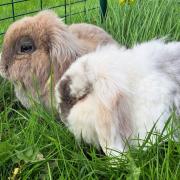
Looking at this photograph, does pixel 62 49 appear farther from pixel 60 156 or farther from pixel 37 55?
pixel 60 156

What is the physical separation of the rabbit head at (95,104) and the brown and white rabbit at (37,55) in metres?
0.47

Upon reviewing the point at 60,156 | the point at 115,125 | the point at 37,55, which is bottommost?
the point at 60,156

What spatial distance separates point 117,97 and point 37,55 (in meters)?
0.88

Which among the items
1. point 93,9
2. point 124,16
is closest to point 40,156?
point 124,16

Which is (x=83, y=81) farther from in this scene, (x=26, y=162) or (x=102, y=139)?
(x=26, y=162)

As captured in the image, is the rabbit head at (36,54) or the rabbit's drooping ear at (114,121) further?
the rabbit head at (36,54)

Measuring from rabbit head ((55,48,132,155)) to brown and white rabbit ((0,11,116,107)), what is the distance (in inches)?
18.4

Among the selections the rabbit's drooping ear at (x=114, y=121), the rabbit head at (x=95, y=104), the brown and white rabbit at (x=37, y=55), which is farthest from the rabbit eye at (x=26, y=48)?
the rabbit's drooping ear at (x=114, y=121)

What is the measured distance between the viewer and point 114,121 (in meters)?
2.54

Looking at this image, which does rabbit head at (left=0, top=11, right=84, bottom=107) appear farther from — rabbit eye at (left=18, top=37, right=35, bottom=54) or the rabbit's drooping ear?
the rabbit's drooping ear

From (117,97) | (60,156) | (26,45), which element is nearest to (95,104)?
(117,97)

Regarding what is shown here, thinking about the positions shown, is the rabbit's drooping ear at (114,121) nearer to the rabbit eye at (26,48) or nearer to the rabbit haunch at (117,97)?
the rabbit haunch at (117,97)

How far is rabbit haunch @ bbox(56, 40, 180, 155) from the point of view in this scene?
2559 mm

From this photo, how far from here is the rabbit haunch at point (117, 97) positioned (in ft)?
8.39
